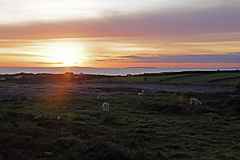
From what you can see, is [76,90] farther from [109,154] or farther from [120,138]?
[109,154]

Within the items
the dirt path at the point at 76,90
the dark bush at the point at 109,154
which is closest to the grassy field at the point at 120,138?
the dark bush at the point at 109,154

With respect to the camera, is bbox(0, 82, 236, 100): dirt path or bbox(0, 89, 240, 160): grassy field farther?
bbox(0, 82, 236, 100): dirt path

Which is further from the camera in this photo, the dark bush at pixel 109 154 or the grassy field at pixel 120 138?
the grassy field at pixel 120 138

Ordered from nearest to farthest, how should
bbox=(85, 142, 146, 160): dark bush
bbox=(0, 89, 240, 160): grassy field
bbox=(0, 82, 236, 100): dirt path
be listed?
bbox=(85, 142, 146, 160): dark bush, bbox=(0, 89, 240, 160): grassy field, bbox=(0, 82, 236, 100): dirt path

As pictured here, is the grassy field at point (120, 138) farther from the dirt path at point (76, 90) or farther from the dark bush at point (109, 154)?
the dirt path at point (76, 90)

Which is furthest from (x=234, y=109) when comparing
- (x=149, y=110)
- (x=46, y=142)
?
(x=46, y=142)

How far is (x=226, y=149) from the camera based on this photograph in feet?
39.4

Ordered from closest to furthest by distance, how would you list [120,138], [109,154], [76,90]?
1. [109,154]
2. [120,138]
3. [76,90]

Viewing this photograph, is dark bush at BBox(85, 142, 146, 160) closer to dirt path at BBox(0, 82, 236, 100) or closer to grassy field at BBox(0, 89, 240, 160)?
grassy field at BBox(0, 89, 240, 160)

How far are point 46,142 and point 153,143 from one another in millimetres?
6763

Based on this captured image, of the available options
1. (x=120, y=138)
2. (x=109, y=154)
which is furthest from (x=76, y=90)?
(x=109, y=154)

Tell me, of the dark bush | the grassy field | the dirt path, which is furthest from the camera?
the dirt path

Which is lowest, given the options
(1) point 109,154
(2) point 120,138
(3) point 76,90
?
(2) point 120,138

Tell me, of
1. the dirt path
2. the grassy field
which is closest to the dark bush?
→ the grassy field
